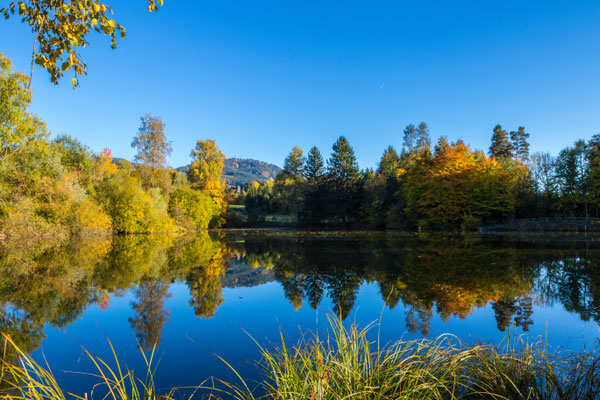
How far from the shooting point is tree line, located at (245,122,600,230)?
33.2 metres

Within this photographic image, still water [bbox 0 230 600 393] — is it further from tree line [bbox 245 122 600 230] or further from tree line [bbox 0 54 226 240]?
tree line [bbox 245 122 600 230]

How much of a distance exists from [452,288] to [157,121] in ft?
118

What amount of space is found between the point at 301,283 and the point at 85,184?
23.6 meters

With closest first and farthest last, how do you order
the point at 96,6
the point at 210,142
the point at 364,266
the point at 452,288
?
the point at 96,6
the point at 452,288
the point at 364,266
the point at 210,142

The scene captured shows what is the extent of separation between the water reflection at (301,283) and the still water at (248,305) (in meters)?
0.03

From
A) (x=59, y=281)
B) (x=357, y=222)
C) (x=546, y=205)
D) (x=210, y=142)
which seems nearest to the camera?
(x=59, y=281)

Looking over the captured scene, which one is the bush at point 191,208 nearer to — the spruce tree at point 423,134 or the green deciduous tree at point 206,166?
the green deciduous tree at point 206,166

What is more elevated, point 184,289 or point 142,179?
point 142,179

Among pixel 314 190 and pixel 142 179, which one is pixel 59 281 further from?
pixel 314 190

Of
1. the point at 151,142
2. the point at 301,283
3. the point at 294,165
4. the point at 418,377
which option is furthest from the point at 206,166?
the point at 418,377

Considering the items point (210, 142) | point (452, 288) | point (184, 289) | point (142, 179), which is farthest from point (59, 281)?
point (210, 142)

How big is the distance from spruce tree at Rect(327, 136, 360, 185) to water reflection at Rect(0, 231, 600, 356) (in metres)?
38.9

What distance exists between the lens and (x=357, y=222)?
50406 mm

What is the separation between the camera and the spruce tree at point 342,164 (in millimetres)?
52125
